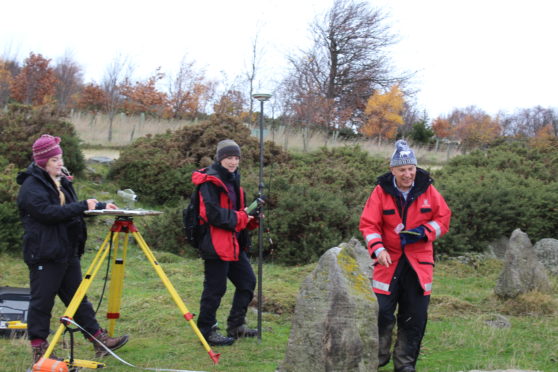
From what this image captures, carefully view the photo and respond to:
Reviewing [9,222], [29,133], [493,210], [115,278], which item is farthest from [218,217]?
[29,133]

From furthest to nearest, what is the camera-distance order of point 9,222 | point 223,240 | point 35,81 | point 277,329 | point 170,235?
point 35,81, point 170,235, point 9,222, point 277,329, point 223,240

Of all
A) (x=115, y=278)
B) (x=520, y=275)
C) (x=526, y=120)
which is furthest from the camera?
(x=526, y=120)

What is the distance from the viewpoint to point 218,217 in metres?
5.14

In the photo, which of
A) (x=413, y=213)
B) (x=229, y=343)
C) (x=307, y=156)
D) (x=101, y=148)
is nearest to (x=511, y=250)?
(x=413, y=213)

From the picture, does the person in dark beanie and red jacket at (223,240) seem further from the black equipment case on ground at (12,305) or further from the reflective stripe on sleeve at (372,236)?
the black equipment case on ground at (12,305)

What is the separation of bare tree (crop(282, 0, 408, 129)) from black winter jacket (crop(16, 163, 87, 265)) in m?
24.9

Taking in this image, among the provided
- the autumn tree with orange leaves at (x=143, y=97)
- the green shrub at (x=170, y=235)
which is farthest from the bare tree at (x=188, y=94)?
the green shrub at (x=170, y=235)

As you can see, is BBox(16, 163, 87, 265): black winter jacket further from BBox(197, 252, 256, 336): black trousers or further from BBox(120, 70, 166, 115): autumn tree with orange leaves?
BBox(120, 70, 166, 115): autumn tree with orange leaves

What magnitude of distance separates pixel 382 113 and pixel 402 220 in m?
22.4

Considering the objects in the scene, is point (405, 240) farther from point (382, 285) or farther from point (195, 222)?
point (195, 222)

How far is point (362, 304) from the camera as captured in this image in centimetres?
411

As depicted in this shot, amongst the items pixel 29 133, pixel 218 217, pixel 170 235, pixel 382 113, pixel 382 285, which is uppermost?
pixel 382 113

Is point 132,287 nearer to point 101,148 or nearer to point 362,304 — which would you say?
point 362,304

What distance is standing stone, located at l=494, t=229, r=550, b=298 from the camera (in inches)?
283
